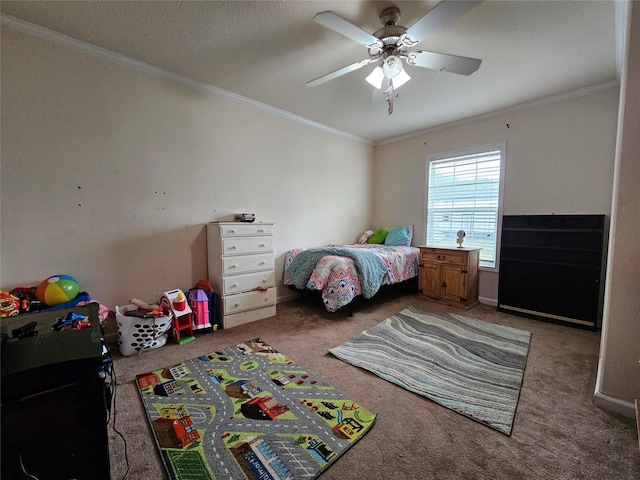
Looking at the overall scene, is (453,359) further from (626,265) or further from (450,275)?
(450,275)

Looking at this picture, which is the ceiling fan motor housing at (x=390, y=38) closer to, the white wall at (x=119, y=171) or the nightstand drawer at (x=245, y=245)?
the white wall at (x=119, y=171)

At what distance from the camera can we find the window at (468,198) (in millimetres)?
3455

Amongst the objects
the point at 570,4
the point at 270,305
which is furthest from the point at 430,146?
the point at 270,305

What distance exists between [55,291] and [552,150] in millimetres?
4865

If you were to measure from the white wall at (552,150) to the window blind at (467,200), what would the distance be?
0.17m

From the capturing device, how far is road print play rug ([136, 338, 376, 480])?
1.18 meters

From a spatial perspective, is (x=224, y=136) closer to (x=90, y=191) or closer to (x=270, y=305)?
(x=90, y=191)

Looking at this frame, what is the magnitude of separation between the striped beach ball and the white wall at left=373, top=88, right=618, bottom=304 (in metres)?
4.32

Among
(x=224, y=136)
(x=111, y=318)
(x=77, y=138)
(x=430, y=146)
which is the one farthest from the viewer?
(x=430, y=146)

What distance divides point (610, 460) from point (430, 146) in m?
3.75

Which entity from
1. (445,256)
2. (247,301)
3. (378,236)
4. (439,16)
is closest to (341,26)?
(439,16)

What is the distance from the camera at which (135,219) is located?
2.44 meters

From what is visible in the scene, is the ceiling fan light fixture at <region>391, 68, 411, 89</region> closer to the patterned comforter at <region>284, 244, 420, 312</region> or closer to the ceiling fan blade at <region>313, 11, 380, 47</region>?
the ceiling fan blade at <region>313, 11, 380, 47</region>

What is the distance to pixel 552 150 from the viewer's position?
9.86 ft
